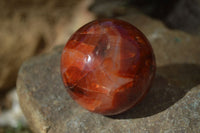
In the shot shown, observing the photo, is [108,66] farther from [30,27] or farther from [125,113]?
[30,27]

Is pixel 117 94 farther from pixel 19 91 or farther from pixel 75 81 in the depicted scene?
pixel 19 91

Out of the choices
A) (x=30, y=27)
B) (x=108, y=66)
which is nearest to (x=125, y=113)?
(x=108, y=66)

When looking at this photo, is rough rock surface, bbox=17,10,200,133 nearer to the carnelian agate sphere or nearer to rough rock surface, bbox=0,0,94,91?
the carnelian agate sphere

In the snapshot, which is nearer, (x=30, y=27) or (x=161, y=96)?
(x=161, y=96)

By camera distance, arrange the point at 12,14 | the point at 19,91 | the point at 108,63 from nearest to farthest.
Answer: the point at 108,63
the point at 19,91
the point at 12,14

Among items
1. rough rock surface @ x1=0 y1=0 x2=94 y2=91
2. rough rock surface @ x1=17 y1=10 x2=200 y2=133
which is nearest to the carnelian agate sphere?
rough rock surface @ x1=17 y1=10 x2=200 y2=133

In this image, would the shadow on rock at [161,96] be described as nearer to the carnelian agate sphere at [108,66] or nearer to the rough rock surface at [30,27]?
the carnelian agate sphere at [108,66]

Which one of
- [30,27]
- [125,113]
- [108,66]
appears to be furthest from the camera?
[30,27]

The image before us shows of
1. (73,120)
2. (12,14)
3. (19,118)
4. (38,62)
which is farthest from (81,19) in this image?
(73,120)
